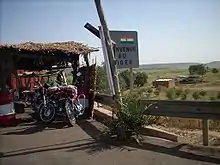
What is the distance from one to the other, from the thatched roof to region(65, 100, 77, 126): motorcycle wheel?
8.52 ft

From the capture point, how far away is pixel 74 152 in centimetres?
784

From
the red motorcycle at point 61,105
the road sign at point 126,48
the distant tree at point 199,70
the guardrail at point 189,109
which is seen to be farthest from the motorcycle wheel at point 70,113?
the distant tree at point 199,70

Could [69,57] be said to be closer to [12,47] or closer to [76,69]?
[76,69]

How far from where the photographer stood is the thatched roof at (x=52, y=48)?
544 inches

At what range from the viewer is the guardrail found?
25.7 ft

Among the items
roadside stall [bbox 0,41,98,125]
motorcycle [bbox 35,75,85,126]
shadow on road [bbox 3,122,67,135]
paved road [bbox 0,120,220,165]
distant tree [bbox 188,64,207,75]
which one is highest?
roadside stall [bbox 0,41,98,125]

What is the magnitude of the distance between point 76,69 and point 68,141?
7690 mm

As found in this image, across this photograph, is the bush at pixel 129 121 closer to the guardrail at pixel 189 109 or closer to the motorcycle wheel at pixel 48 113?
the guardrail at pixel 189 109

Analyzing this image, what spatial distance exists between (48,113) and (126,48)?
368 cm

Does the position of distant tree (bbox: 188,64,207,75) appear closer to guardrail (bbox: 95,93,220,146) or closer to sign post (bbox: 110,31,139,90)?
sign post (bbox: 110,31,139,90)

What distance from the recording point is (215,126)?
45.6 feet

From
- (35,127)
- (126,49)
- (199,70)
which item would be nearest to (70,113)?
(35,127)

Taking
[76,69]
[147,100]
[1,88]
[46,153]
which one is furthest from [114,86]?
[76,69]

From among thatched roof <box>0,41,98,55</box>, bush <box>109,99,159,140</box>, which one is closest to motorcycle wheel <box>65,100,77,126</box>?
thatched roof <box>0,41,98,55</box>
